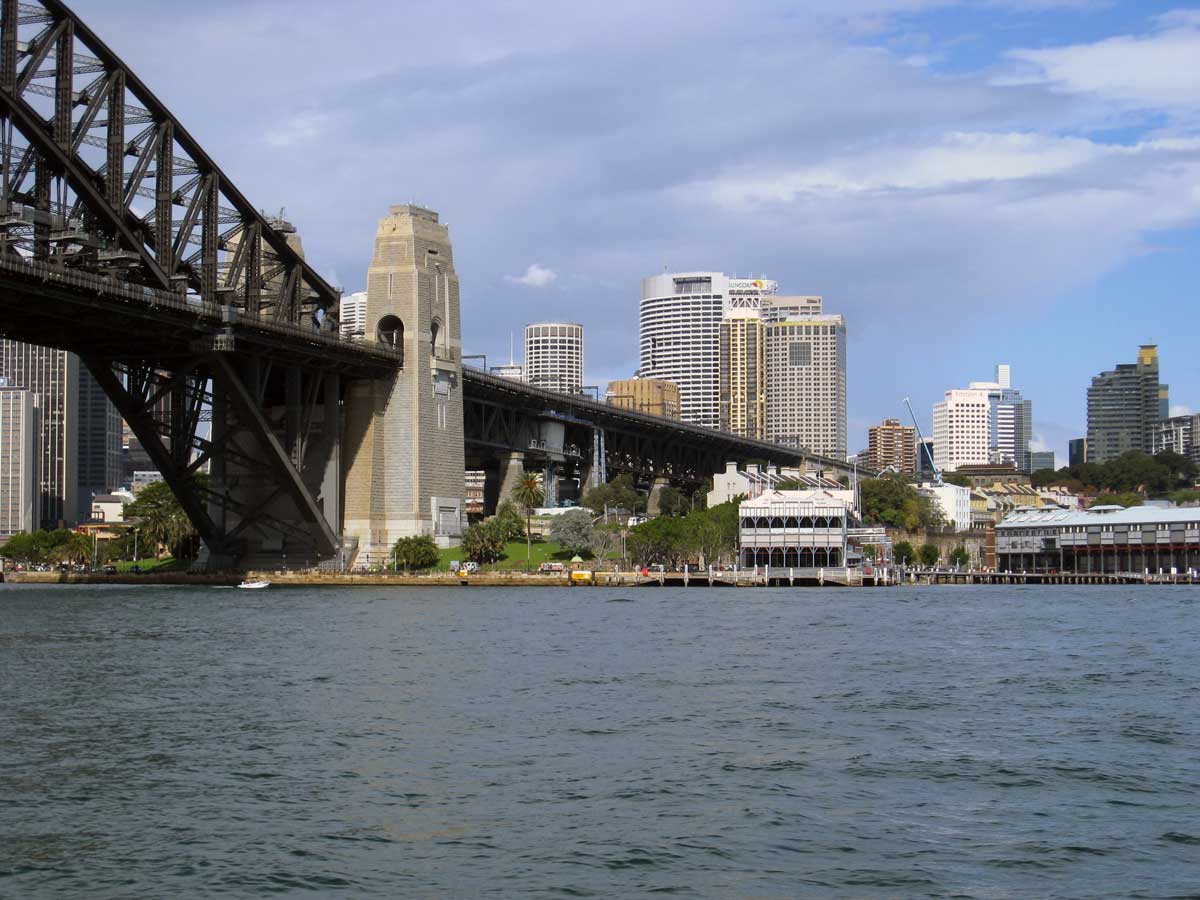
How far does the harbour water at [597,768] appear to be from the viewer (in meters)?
25.7

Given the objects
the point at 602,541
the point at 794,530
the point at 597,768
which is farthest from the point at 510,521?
the point at 597,768

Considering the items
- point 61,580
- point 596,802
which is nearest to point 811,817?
point 596,802

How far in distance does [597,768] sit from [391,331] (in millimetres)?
102333

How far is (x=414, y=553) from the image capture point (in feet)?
420

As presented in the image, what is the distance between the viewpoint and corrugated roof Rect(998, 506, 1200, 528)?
171125 mm

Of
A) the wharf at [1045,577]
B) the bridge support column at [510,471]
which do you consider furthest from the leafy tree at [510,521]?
the wharf at [1045,577]

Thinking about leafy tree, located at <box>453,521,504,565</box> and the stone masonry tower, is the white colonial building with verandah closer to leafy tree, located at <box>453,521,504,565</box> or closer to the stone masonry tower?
leafy tree, located at <box>453,521,504,565</box>

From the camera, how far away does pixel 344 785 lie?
3238 centimetres

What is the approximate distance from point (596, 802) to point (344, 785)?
521 centimetres

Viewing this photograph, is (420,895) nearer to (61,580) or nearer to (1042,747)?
(1042,747)

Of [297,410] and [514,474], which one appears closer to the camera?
[297,410]

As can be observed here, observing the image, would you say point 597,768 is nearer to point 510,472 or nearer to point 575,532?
point 575,532

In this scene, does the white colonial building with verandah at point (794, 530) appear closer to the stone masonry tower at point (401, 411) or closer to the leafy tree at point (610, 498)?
the leafy tree at point (610, 498)

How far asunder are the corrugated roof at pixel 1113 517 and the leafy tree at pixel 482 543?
73463 millimetres
